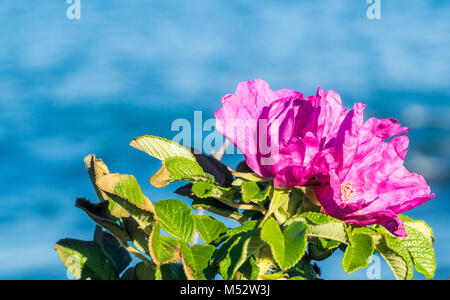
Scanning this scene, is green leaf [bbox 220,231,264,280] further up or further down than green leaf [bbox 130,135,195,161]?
further down

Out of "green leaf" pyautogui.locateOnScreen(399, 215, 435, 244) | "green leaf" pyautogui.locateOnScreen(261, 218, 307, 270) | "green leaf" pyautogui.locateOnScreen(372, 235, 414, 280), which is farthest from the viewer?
"green leaf" pyautogui.locateOnScreen(399, 215, 435, 244)

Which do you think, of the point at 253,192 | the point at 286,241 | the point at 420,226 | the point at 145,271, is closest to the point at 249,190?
the point at 253,192

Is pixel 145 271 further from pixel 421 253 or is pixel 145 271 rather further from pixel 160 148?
pixel 421 253

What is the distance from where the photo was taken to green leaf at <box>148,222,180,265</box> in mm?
803

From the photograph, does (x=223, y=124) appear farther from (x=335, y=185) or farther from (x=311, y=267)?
(x=311, y=267)

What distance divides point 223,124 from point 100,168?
0.20 metres

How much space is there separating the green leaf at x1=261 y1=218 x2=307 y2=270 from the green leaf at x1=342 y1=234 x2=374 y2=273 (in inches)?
3.7

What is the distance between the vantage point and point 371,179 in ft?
2.99

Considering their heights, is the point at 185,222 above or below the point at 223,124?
below

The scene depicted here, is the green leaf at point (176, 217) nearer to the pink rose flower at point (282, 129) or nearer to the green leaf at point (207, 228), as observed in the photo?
the green leaf at point (207, 228)

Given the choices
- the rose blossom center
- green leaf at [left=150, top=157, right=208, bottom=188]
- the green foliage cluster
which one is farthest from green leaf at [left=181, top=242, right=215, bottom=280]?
the rose blossom center

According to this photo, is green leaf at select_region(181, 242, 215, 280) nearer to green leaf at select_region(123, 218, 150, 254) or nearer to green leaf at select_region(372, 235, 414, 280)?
green leaf at select_region(123, 218, 150, 254)

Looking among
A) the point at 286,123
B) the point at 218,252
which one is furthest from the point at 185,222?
the point at 286,123

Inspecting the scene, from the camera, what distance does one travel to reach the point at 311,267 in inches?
38.9
